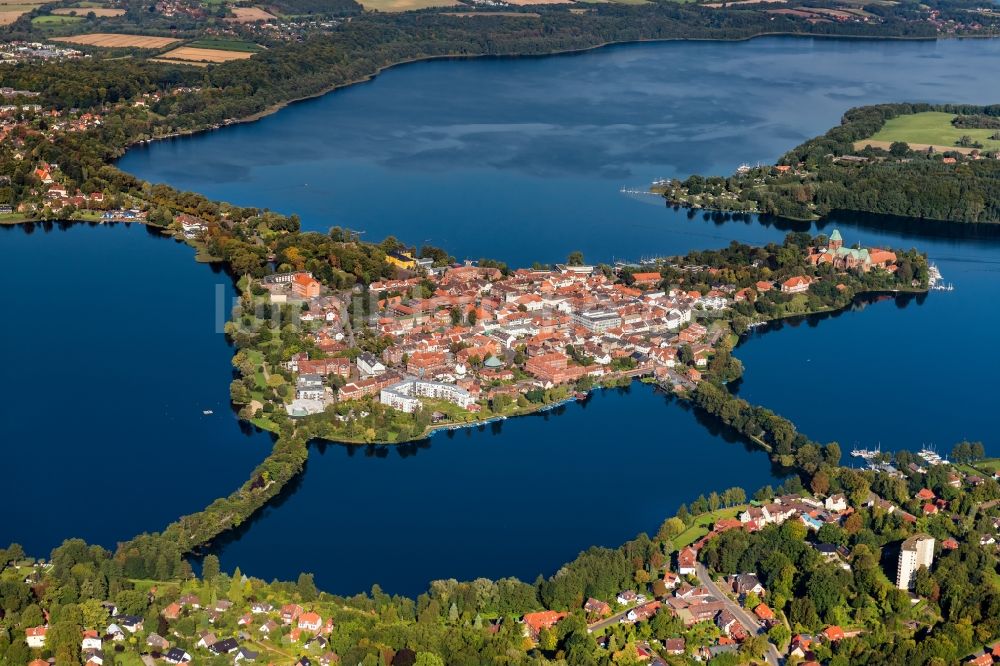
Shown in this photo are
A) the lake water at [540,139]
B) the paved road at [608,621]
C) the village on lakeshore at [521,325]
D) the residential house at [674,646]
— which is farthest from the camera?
the lake water at [540,139]

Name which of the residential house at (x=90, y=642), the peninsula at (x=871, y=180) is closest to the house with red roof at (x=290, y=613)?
the residential house at (x=90, y=642)

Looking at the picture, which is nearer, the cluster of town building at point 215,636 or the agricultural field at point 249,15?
the cluster of town building at point 215,636

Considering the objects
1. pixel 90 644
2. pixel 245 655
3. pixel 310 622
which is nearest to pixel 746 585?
pixel 310 622

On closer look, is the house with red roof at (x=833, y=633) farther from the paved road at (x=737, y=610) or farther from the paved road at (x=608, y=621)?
the paved road at (x=608, y=621)

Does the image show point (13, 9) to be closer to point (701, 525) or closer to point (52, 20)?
point (52, 20)

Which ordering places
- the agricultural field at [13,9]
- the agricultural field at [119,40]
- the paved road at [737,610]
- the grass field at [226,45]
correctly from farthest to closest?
the agricultural field at [13,9], the agricultural field at [119,40], the grass field at [226,45], the paved road at [737,610]

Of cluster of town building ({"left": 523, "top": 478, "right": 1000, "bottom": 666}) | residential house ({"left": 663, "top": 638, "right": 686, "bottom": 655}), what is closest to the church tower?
cluster of town building ({"left": 523, "top": 478, "right": 1000, "bottom": 666})
